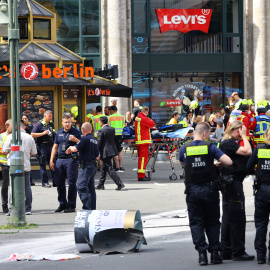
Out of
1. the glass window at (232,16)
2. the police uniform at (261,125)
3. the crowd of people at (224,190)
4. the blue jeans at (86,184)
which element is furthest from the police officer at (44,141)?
the glass window at (232,16)

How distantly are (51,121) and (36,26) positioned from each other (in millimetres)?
3290

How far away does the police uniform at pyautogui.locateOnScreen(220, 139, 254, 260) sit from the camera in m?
8.99

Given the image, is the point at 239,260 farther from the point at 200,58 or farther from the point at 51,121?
the point at 200,58

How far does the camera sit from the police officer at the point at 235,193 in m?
8.99

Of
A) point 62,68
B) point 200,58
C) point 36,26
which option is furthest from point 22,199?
point 200,58

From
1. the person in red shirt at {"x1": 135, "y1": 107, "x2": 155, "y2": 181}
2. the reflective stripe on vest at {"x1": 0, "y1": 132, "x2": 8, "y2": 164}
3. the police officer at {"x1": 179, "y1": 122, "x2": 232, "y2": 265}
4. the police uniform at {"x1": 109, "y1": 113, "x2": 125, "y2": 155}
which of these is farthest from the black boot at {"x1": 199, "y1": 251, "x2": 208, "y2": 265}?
the police uniform at {"x1": 109, "y1": 113, "x2": 125, "y2": 155}

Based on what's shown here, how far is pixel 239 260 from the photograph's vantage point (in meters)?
9.06

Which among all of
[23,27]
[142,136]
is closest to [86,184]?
[142,136]

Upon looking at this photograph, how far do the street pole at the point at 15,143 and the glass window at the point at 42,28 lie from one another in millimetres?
8634

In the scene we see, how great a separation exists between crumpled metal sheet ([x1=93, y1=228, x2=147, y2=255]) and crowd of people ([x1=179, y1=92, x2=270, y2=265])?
3.63 feet

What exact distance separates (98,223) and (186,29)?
23554 millimetres

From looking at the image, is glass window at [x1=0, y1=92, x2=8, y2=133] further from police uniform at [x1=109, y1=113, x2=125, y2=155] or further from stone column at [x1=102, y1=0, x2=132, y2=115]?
stone column at [x1=102, y1=0, x2=132, y2=115]

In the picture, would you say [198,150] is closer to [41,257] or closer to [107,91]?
[41,257]

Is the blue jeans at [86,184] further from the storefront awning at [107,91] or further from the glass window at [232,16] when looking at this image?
the glass window at [232,16]
